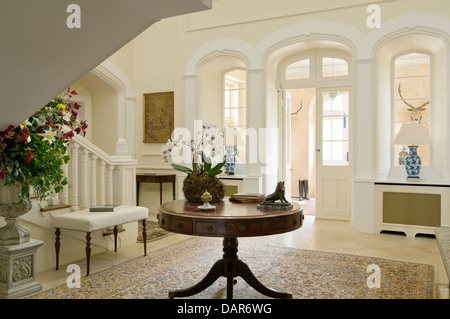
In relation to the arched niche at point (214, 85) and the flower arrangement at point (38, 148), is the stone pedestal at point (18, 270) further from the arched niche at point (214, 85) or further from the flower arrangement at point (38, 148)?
the arched niche at point (214, 85)

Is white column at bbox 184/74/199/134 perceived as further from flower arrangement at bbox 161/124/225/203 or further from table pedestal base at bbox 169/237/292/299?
table pedestal base at bbox 169/237/292/299

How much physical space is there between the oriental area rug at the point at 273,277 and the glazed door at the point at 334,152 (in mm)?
2396

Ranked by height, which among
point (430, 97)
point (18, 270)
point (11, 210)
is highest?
point (430, 97)

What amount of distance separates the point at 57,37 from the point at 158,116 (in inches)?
238

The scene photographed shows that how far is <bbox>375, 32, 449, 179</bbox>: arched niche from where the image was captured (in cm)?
525

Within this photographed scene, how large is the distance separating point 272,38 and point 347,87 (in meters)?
1.48

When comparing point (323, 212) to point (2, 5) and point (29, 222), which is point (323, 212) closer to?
point (29, 222)

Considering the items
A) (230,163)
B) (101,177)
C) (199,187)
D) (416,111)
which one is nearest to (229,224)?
(199,187)

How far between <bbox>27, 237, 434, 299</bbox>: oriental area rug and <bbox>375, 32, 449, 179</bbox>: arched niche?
7.01 ft

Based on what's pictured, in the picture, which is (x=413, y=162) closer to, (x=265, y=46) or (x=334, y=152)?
(x=334, y=152)

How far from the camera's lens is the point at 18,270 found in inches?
115

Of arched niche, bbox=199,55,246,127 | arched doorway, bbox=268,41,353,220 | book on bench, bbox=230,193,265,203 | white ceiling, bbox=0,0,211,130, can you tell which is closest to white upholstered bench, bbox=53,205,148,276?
book on bench, bbox=230,193,265,203

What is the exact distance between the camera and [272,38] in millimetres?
6195
